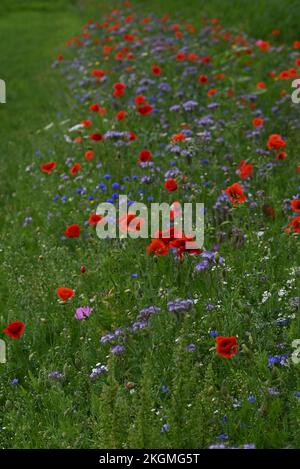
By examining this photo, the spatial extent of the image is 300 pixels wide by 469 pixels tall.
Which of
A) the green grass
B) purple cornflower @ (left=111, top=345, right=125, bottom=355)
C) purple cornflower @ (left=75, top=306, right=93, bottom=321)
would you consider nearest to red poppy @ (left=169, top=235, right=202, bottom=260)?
the green grass

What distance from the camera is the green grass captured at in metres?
3.18

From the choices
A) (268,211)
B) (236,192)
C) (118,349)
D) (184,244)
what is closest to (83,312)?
(118,349)

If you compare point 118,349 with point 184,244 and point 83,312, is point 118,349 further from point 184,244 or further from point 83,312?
point 184,244

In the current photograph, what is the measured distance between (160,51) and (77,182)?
12.1 feet

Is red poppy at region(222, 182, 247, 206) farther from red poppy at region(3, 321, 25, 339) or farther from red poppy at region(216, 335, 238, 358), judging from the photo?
red poppy at region(3, 321, 25, 339)

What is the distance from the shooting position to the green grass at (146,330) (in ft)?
10.4

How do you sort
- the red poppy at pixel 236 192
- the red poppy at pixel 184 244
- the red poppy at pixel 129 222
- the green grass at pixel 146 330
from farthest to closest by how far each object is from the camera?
1. the red poppy at pixel 236 192
2. the red poppy at pixel 129 222
3. the red poppy at pixel 184 244
4. the green grass at pixel 146 330

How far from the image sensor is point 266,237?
491 centimetres

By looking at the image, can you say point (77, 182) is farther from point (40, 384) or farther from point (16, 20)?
point (16, 20)

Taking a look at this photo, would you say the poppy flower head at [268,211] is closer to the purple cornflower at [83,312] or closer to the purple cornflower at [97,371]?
the purple cornflower at [83,312]

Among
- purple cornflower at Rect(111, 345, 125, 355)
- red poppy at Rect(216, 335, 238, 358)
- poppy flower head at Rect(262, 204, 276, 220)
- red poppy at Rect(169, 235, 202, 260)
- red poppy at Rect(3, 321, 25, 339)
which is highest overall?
red poppy at Rect(169, 235, 202, 260)

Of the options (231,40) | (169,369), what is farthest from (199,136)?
(231,40)

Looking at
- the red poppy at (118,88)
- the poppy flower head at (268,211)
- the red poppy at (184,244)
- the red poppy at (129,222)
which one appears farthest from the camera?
the red poppy at (118,88)

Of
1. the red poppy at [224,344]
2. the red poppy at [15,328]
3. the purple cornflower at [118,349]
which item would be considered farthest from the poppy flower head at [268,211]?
the red poppy at [15,328]
